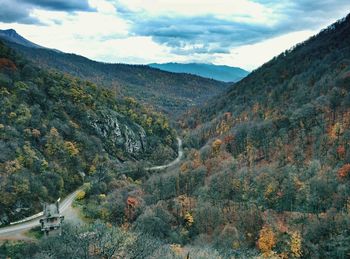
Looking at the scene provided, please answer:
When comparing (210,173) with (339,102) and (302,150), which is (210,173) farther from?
(339,102)

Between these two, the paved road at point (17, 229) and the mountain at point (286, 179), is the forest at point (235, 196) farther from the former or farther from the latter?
the paved road at point (17, 229)

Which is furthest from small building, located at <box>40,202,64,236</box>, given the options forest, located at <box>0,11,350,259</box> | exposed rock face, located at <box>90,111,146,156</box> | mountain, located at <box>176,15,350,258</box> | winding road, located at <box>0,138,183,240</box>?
exposed rock face, located at <box>90,111,146,156</box>

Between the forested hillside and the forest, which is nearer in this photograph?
the forest

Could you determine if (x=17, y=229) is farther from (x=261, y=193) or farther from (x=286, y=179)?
(x=286, y=179)

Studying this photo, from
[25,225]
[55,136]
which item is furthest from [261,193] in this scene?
[55,136]

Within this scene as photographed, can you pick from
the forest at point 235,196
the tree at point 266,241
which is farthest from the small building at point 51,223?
the tree at point 266,241

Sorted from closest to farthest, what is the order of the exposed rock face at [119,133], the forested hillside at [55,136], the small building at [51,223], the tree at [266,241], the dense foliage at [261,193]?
the tree at [266,241] → the small building at [51,223] → the dense foliage at [261,193] → the forested hillside at [55,136] → the exposed rock face at [119,133]

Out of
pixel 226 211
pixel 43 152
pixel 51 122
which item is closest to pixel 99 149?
pixel 51 122

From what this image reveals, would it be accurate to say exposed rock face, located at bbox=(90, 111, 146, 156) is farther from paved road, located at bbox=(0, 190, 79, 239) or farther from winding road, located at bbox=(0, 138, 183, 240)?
paved road, located at bbox=(0, 190, 79, 239)

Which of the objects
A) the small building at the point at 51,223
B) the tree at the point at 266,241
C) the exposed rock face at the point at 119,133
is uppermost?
the exposed rock face at the point at 119,133
